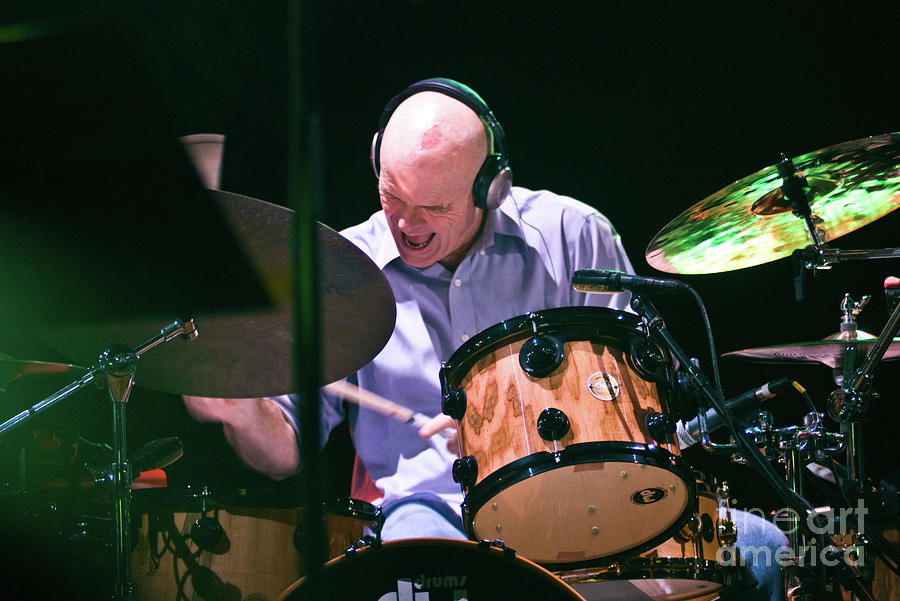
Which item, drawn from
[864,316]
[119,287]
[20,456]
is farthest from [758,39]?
[20,456]

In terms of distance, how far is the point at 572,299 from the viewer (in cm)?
246

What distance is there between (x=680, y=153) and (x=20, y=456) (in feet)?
7.33

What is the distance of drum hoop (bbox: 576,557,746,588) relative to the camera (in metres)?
1.78

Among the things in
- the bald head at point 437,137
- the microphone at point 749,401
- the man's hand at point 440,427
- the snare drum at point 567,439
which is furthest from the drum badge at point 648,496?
the bald head at point 437,137

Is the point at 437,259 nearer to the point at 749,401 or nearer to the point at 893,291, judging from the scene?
the point at 749,401

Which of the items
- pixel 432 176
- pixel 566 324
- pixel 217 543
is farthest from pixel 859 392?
pixel 217 543

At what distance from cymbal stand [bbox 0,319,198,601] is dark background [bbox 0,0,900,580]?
997 mm

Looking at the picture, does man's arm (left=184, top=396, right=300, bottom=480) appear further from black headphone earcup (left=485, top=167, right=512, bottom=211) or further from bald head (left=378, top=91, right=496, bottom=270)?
black headphone earcup (left=485, top=167, right=512, bottom=211)

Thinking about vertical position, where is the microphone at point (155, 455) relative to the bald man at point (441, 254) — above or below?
below

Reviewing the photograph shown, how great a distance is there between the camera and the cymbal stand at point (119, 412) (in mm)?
1586

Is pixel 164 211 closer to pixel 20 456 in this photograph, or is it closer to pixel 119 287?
pixel 119 287

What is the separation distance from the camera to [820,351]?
2084 mm

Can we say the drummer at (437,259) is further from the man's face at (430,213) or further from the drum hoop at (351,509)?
the drum hoop at (351,509)

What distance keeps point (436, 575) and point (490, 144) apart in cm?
139
